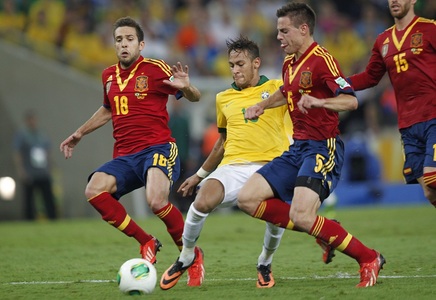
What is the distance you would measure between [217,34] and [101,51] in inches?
117

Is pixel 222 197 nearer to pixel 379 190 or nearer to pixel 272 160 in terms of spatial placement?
pixel 272 160

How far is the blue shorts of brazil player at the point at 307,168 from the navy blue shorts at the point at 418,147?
2.72 ft

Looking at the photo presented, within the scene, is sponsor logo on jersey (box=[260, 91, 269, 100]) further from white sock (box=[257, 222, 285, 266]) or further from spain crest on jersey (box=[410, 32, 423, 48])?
spain crest on jersey (box=[410, 32, 423, 48])

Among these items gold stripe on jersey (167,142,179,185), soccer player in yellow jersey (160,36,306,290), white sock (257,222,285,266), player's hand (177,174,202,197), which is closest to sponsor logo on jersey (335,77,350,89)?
soccer player in yellow jersey (160,36,306,290)

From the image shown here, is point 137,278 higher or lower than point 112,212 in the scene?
lower

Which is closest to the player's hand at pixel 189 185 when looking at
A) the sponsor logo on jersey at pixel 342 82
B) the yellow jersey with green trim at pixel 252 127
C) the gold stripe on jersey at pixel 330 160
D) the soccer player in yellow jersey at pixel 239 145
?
the soccer player in yellow jersey at pixel 239 145

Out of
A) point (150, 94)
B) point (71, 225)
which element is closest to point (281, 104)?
point (150, 94)

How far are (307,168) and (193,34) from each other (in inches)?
539

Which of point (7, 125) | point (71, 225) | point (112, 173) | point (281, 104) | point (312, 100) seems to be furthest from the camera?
point (7, 125)

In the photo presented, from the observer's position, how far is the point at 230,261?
9977 mm

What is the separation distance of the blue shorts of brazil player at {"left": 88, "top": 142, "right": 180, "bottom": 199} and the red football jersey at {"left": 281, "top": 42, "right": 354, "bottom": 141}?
1.34 meters

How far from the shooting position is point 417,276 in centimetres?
810

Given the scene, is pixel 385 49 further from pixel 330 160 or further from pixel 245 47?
pixel 330 160

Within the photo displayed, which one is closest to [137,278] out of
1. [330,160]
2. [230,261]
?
[330,160]
